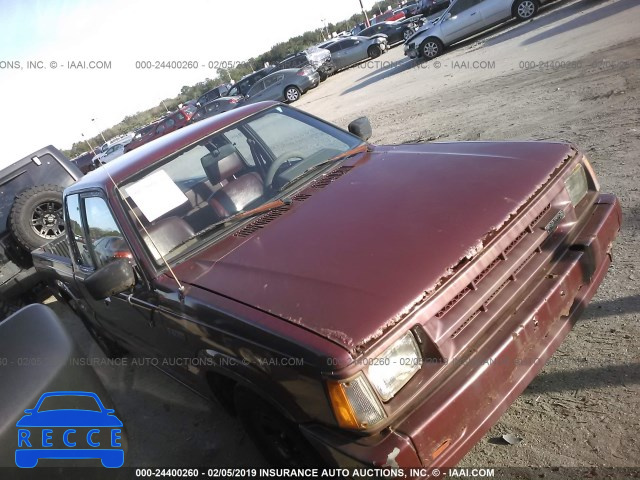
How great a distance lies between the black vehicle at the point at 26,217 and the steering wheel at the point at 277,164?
191 inches

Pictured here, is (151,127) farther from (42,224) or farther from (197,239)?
(197,239)

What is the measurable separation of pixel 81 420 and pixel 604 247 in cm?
260

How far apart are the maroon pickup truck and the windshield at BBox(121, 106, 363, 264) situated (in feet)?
0.04

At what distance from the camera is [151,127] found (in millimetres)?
22312

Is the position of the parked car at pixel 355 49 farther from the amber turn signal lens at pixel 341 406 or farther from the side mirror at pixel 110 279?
the amber turn signal lens at pixel 341 406

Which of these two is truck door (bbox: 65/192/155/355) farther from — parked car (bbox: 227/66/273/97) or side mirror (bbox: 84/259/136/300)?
parked car (bbox: 227/66/273/97)

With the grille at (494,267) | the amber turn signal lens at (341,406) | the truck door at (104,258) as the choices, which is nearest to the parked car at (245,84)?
the truck door at (104,258)

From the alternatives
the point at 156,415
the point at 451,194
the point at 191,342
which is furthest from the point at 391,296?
the point at 156,415

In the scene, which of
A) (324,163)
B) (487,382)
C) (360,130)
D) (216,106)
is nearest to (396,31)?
(216,106)

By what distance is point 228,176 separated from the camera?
3.33 m

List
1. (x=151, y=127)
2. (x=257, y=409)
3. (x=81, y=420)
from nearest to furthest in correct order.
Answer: (x=81, y=420)
(x=257, y=409)
(x=151, y=127)

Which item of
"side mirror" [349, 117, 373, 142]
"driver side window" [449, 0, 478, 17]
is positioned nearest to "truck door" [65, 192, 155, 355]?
"side mirror" [349, 117, 373, 142]

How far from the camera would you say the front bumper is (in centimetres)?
174

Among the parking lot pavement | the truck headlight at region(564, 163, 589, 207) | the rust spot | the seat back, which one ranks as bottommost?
the parking lot pavement
